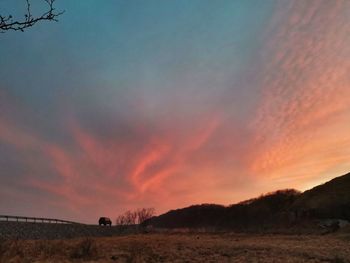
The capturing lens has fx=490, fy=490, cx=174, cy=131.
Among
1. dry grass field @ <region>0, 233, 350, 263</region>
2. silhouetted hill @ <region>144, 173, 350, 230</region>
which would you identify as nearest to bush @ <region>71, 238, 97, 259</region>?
dry grass field @ <region>0, 233, 350, 263</region>

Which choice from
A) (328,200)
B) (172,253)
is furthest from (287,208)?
(172,253)

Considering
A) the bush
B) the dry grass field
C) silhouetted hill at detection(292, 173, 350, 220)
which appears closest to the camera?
the dry grass field

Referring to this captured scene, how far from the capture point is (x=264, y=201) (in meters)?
99.8

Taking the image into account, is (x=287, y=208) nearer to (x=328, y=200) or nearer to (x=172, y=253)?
(x=328, y=200)

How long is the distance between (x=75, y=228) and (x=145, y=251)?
31.4m

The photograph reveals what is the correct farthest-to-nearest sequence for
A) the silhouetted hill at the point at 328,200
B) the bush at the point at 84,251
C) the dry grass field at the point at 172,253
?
1. the silhouetted hill at the point at 328,200
2. the bush at the point at 84,251
3. the dry grass field at the point at 172,253

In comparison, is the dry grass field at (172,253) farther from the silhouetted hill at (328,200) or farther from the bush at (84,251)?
the silhouetted hill at (328,200)

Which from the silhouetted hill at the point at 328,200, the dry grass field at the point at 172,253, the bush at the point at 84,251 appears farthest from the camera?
the silhouetted hill at the point at 328,200

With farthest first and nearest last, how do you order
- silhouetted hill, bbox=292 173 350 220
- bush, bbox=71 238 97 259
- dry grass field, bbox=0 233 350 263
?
silhouetted hill, bbox=292 173 350 220
bush, bbox=71 238 97 259
dry grass field, bbox=0 233 350 263

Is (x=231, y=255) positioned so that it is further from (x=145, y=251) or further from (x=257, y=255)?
(x=145, y=251)

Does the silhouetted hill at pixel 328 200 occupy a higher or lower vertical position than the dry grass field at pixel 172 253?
higher

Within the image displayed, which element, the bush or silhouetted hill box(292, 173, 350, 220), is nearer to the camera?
the bush

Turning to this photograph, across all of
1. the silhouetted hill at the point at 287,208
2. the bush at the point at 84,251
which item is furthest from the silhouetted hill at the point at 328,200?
the bush at the point at 84,251

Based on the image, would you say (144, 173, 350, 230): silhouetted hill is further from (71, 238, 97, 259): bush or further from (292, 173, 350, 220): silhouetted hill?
(71, 238, 97, 259): bush
